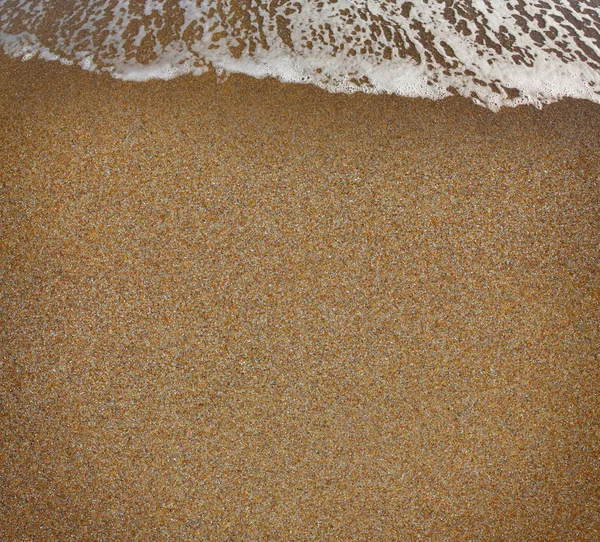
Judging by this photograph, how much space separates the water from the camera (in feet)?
5.93

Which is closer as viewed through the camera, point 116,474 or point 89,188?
point 116,474

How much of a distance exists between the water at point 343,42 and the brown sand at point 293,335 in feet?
1.09

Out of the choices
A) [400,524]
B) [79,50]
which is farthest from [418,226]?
[79,50]

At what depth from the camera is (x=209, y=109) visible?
1.64 m

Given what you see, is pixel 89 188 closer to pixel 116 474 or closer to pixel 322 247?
pixel 322 247

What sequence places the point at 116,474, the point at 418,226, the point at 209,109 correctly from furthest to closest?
the point at 209,109, the point at 418,226, the point at 116,474

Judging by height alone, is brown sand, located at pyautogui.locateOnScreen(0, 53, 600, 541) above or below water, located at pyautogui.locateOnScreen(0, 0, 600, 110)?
below

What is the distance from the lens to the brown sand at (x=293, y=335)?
1.44 meters

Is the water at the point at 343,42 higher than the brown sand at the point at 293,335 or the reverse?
higher

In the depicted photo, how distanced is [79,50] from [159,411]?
141 cm

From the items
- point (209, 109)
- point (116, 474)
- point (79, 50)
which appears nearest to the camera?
point (116, 474)

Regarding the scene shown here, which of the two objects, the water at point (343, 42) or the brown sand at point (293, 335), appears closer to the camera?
the brown sand at point (293, 335)

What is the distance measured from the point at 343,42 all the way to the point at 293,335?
1204 millimetres

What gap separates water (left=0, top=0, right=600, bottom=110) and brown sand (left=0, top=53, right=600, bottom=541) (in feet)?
1.09
